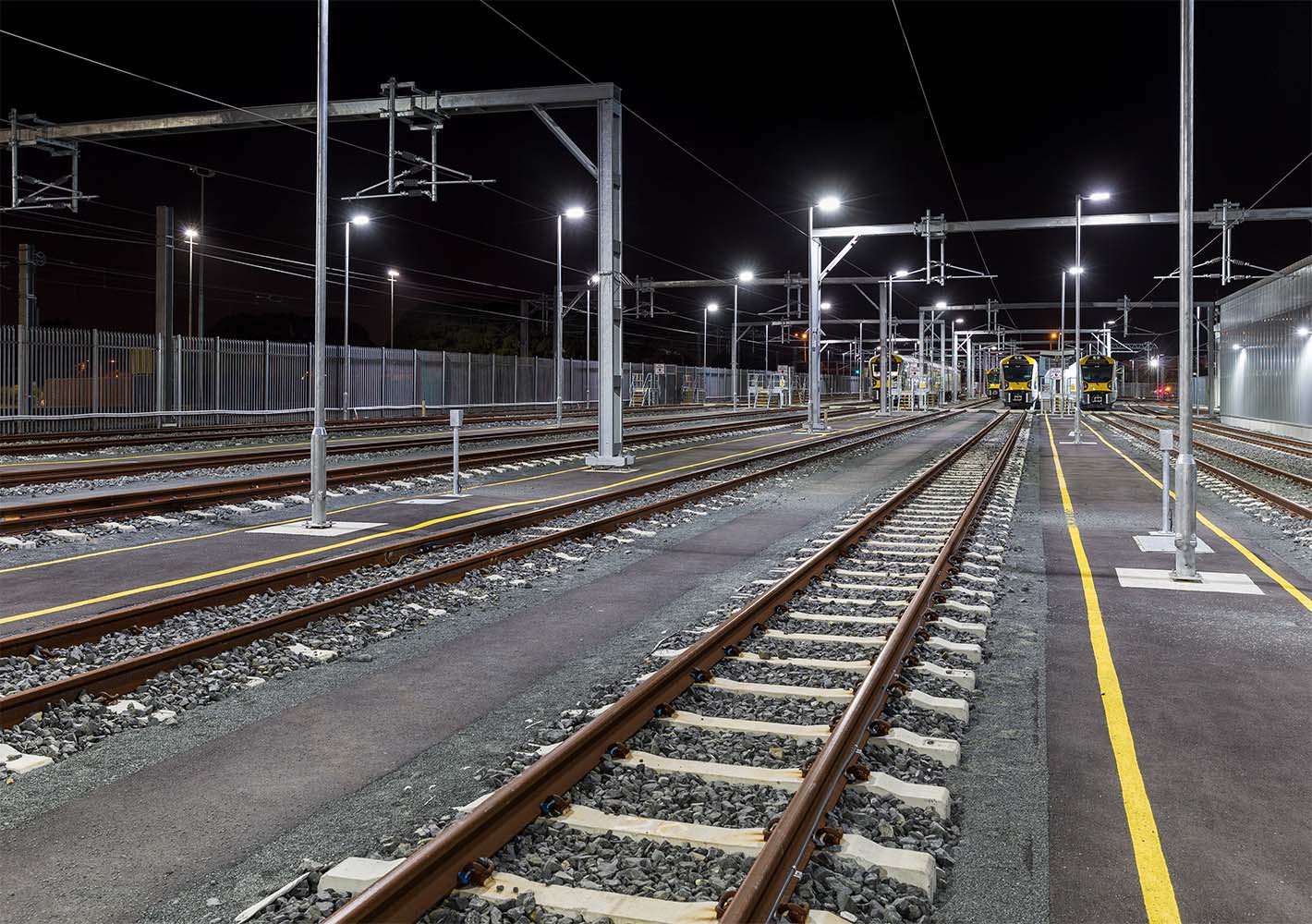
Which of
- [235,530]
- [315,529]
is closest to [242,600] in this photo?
[315,529]

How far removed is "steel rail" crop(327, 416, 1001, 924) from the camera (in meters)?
3.75

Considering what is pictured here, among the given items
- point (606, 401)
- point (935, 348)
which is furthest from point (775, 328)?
point (606, 401)

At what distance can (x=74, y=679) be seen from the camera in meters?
6.51

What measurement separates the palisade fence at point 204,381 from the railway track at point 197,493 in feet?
47.6

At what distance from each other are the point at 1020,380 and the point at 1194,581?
7270cm

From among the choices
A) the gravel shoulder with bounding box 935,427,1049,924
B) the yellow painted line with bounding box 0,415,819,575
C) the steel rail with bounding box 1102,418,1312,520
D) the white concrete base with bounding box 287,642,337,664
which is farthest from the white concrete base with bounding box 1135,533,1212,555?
the yellow painted line with bounding box 0,415,819,575

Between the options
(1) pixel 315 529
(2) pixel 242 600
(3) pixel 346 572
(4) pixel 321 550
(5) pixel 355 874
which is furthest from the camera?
(1) pixel 315 529

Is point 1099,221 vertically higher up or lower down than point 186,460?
higher up

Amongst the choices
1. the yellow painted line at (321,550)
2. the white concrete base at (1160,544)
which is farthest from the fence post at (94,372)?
the white concrete base at (1160,544)

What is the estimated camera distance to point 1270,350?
42.7 meters

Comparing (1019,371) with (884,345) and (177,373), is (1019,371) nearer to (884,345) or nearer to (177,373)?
(884,345)

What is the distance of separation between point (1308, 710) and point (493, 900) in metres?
5.27

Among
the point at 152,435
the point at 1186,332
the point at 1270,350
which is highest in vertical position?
the point at 1270,350

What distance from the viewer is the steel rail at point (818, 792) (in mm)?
3773
